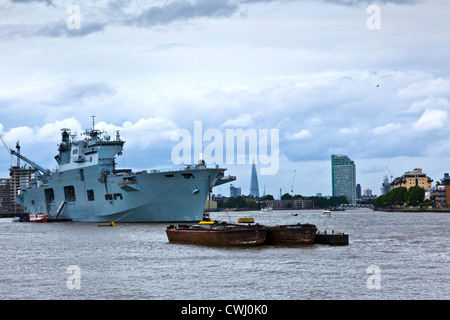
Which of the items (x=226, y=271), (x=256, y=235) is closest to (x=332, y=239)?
(x=256, y=235)

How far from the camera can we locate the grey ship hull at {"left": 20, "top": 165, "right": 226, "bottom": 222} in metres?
90.3

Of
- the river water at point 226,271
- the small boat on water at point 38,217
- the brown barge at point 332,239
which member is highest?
the small boat on water at point 38,217

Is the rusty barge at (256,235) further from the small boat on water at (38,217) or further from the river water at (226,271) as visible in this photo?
the small boat on water at (38,217)

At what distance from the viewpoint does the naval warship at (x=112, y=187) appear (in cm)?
9069

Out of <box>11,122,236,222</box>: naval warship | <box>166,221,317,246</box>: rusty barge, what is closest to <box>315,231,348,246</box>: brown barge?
<box>166,221,317,246</box>: rusty barge

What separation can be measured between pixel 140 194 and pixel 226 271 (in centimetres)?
5331

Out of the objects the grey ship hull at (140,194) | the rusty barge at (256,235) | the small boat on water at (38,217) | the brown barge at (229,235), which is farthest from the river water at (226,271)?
the small boat on water at (38,217)

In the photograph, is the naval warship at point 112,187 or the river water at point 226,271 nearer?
the river water at point 226,271

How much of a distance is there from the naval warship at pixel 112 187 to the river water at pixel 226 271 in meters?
27.9

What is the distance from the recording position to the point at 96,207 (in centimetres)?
10350
